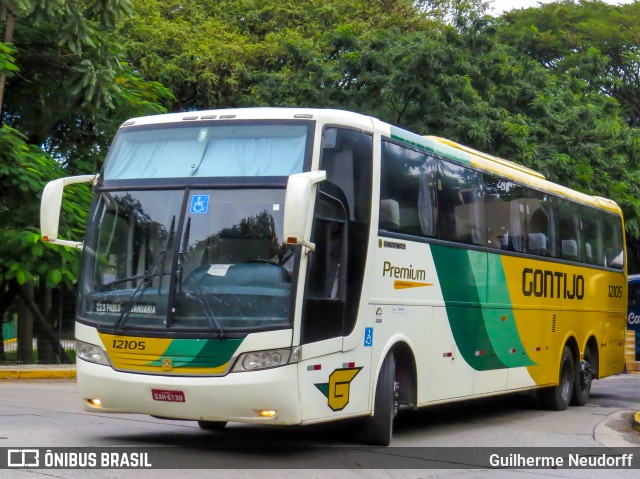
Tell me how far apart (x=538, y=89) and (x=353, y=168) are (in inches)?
771

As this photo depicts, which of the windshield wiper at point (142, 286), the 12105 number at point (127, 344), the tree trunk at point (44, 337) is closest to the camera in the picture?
the 12105 number at point (127, 344)

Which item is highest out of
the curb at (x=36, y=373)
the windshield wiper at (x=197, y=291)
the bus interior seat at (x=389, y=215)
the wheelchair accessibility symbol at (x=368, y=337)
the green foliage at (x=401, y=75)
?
the green foliage at (x=401, y=75)

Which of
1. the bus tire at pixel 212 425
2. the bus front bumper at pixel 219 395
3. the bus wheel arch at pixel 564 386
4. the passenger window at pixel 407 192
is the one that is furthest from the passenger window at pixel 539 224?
the bus front bumper at pixel 219 395

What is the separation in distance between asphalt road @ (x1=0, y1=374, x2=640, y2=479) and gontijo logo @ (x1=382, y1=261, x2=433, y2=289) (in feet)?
5.21

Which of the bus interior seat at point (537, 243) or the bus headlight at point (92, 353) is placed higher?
the bus interior seat at point (537, 243)

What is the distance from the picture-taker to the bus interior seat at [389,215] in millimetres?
10373

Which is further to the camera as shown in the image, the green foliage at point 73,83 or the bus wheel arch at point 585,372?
the green foliage at point 73,83

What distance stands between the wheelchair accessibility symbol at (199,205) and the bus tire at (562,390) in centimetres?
863

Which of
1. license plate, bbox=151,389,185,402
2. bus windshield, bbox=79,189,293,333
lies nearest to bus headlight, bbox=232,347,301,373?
bus windshield, bbox=79,189,293,333

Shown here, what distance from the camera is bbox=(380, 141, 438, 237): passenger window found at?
1054 centimetres

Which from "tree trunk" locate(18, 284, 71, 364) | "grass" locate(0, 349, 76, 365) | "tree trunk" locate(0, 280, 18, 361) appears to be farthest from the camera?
"tree trunk" locate(0, 280, 18, 361)

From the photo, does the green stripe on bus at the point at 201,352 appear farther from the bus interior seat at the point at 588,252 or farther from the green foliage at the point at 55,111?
the bus interior seat at the point at 588,252

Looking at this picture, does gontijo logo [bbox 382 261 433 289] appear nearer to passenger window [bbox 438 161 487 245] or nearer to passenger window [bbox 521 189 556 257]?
passenger window [bbox 438 161 487 245]

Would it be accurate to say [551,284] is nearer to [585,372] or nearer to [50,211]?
[585,372]
